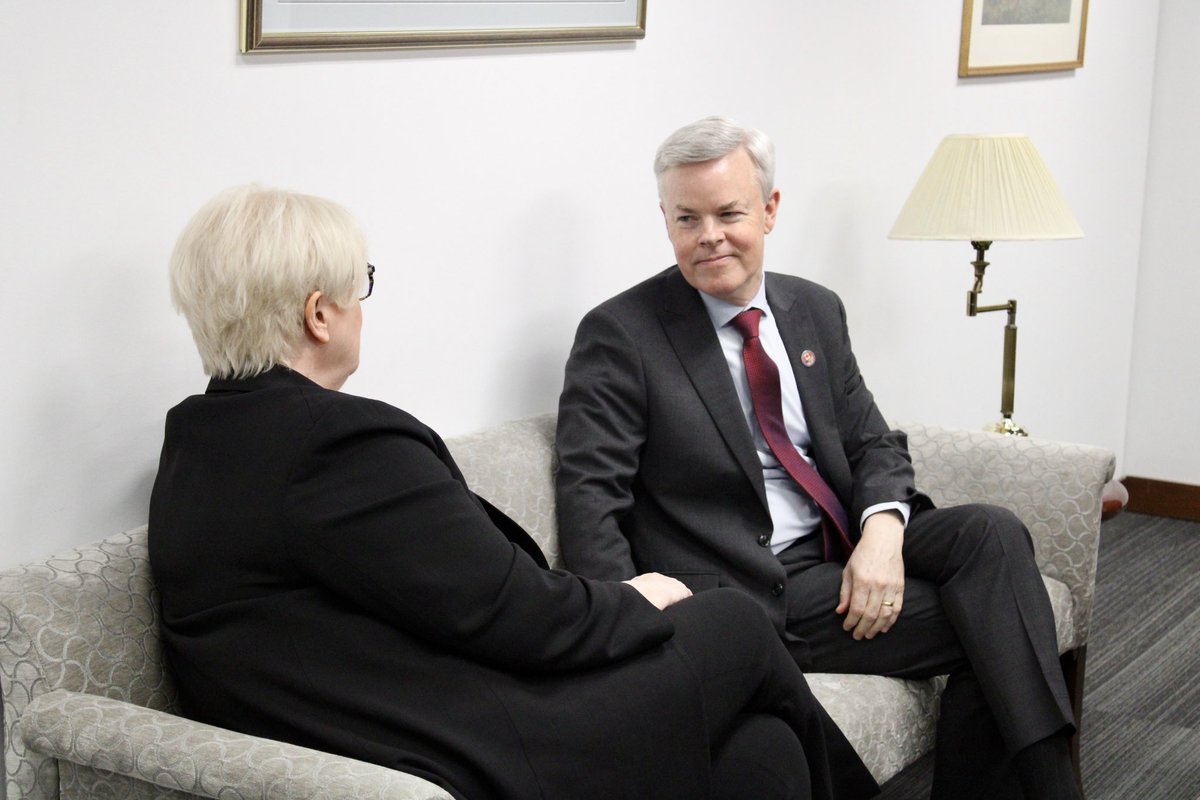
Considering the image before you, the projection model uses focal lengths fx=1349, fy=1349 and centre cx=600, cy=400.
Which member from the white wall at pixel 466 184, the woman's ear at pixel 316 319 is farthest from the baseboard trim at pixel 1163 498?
the woman's ear at pixel 316 319

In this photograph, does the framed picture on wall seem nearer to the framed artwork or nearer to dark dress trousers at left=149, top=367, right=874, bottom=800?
dark dress trousers at left=149, top=367, right=874, bottom=800

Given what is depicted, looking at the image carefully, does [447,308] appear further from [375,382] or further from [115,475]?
[115,475]

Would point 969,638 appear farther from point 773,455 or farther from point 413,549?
point 413,549

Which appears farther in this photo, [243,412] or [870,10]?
[870,10]

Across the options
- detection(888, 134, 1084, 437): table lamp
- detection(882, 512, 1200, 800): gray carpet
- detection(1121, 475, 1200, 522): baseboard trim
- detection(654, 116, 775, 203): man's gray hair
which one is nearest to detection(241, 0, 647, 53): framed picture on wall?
detection(654, 116, 775, 203): man's gray hair

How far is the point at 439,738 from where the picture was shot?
5.54 ft

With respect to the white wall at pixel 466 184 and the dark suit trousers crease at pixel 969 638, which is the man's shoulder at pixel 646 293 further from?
the dark suit trousers crease at pixel 969 638

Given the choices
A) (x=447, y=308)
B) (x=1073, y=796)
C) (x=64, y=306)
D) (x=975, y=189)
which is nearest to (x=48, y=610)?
(x=64, y=306)

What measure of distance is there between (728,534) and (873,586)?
0.94 feet

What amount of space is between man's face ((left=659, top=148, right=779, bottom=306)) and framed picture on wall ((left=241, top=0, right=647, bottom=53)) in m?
0.39

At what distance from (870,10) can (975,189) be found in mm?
581

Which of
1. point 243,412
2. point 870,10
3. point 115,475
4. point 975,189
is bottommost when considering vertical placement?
point 115,475

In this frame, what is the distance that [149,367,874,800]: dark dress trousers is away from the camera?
5.53ft

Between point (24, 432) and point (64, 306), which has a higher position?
point (64, 306)
